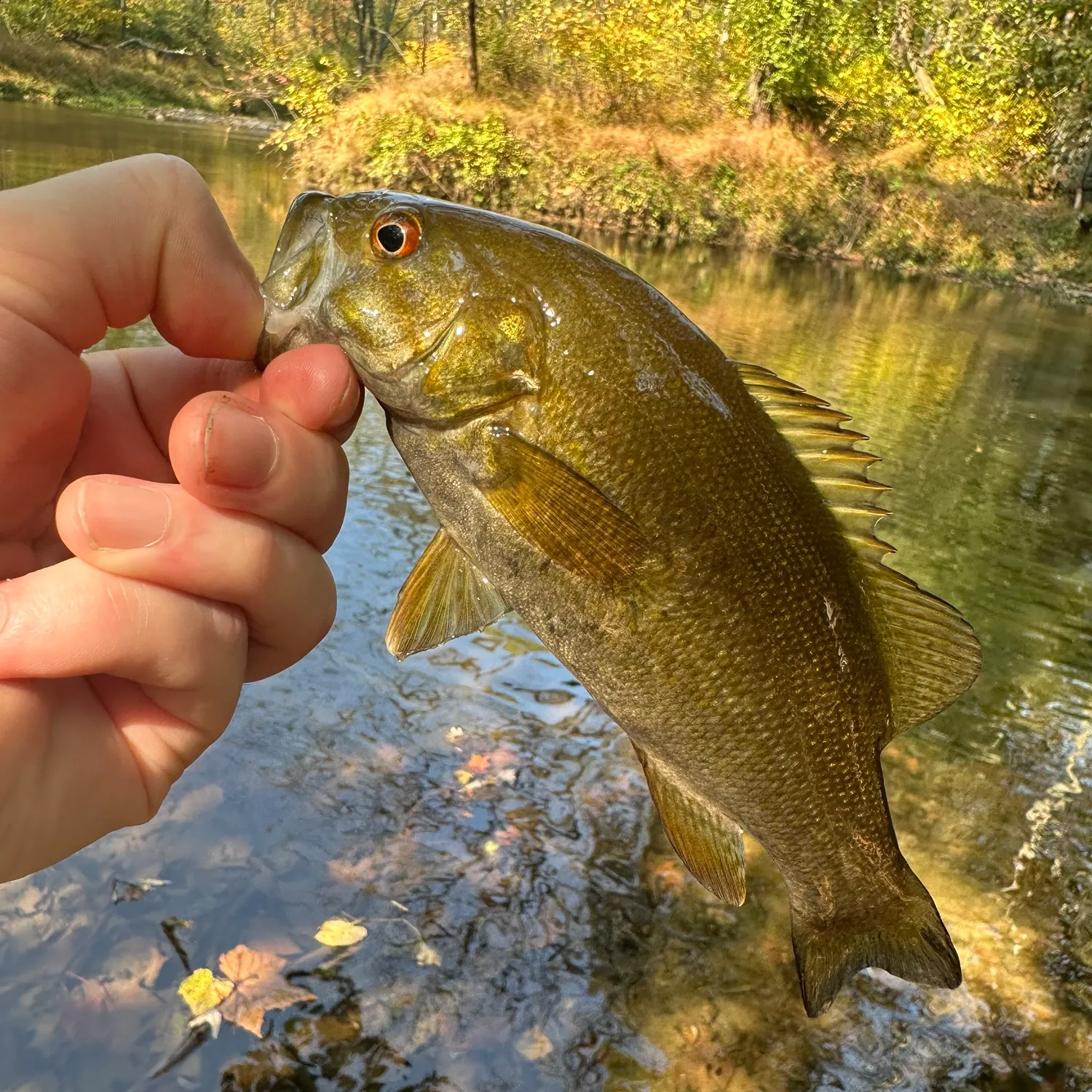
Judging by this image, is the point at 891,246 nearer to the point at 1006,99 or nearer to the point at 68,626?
the point at 1006,99

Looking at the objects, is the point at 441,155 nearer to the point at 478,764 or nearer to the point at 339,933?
the point at 478,764

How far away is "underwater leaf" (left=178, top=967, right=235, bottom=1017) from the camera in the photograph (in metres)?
3.18

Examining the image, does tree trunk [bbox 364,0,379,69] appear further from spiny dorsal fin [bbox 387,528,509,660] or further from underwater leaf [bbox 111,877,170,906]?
spiny dorsal fin [bbox 387,528,509,660]

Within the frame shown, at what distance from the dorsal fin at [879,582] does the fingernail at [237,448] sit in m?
0.93

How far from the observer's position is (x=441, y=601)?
193cm

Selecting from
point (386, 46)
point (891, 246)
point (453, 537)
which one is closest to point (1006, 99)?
point (891, 246)

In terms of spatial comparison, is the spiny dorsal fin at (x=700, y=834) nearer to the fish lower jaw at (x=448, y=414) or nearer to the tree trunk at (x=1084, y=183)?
the fish lower jaw at (x=448, y=414)

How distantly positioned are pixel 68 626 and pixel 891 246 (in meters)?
29.4

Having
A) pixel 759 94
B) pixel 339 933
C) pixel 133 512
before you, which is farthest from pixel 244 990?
pixel 759 94

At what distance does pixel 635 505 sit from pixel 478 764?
9.77ft

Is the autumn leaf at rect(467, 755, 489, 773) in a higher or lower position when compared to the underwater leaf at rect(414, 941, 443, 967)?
lower

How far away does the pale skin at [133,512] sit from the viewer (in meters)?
1.52

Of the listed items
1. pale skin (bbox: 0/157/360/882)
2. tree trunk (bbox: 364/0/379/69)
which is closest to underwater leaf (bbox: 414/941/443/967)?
pale skin (bbox: 0/157/360/882)

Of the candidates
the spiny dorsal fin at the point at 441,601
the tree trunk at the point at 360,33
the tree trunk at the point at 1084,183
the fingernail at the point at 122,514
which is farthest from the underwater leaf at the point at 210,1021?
the tree trunk at the point at 360,33
